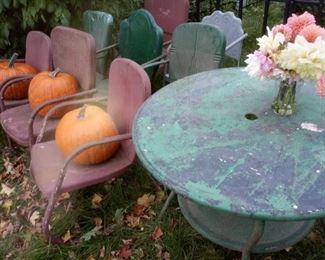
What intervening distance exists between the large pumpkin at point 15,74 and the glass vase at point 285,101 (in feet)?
7.25

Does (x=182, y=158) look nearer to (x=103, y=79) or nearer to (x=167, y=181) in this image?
(x=167, y=181)

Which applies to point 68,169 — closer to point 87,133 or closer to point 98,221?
point 87,133

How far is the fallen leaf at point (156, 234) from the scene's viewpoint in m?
2.51

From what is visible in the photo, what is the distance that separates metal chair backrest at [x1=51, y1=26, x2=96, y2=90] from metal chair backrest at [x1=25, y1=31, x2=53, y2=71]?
0.09 meters

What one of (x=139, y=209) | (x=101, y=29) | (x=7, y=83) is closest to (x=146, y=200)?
(x=139, y=209)

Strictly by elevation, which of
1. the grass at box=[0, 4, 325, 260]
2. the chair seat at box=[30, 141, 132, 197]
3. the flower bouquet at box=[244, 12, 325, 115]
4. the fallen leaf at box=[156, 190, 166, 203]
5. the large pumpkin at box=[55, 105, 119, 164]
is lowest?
the grass at box=[0, 4, 325, 260]

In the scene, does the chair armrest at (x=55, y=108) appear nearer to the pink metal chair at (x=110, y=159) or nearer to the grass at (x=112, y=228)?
the pink metal chair at (x=110, y=159)

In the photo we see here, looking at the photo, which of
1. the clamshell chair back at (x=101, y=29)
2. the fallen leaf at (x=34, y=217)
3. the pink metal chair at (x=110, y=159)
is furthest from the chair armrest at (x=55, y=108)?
the clamshell chair back at (x=101, y=29)

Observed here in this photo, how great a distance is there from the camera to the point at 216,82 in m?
2.37

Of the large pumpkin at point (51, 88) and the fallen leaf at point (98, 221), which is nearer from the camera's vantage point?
the fallen leaf at point (98, 221)

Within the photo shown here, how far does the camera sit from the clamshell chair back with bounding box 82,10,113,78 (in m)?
3.45

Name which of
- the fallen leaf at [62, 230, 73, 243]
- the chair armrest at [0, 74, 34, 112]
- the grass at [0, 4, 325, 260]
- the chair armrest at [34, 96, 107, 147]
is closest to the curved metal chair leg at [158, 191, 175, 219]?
the grass at [0, 4, 325, 260]

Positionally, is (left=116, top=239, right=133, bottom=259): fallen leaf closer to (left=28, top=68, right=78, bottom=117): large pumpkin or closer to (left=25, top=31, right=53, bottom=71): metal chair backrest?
(left=28, top=68, right=78, bottom=117): large pumpkin

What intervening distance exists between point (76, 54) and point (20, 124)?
655mm
